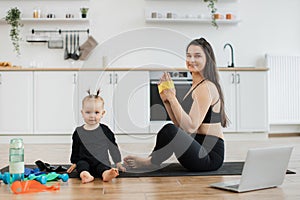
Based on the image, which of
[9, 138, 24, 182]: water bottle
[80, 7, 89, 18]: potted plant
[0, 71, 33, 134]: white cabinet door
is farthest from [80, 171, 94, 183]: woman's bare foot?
[80, 7, 89, 18]: potted plant

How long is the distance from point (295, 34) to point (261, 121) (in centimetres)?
136

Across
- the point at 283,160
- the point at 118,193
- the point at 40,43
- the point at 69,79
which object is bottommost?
the point at 118,193

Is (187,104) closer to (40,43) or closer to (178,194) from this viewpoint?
(178,194)

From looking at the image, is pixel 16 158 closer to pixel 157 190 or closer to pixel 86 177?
pixel 86 177

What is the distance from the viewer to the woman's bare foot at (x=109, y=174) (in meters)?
2.17

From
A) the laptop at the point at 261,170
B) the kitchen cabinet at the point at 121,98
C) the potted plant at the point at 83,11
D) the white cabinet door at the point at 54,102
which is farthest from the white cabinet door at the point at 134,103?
the laptop at the point at 261,170

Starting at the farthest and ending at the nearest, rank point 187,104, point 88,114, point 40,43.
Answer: point 40,43 < point 187,104 < point 88,114

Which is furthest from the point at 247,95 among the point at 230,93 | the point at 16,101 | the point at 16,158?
the point at 16,158

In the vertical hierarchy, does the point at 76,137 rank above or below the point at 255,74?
below

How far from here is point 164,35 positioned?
220 inches

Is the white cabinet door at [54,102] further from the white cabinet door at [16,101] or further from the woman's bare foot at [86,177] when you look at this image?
the woman's bare foot at [86,177]

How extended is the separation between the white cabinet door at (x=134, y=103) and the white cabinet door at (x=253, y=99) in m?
1.06

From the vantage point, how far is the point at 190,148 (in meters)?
2.39

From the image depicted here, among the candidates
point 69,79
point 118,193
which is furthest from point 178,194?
point 69,79
